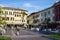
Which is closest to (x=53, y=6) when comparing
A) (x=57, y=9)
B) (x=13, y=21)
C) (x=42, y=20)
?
(x=57, y=9)

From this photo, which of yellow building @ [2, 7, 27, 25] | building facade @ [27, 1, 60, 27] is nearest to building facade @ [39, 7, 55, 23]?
building facade @ [27, 1, 60, 27]

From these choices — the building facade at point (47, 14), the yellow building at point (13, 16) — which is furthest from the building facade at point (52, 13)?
the yellow building at point (13, 16)

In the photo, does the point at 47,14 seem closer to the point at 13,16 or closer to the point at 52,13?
the point at 52,13

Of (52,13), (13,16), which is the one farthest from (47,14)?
(13,16)

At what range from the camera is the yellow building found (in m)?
95.3

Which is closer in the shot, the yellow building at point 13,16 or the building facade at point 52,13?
the building facade at point 52,13

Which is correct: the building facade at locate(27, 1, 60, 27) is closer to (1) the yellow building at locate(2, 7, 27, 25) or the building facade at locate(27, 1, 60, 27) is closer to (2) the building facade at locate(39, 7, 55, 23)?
(2) the building facade at locate(39, 7, 55, 23)

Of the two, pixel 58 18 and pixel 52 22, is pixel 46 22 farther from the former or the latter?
pixel 58 18

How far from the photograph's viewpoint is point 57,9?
72.3m

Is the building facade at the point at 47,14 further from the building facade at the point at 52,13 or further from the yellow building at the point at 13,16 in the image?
the yellow building at the point at 13,16

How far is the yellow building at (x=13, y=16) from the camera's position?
313 ft

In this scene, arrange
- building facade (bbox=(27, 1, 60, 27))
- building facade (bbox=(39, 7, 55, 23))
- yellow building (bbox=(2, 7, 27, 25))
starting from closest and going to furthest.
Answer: building facade (bbox=(27, 1, 60, 27))
building facade (bbox=(39, 7, 55, 23))
yellow building (bbox=(2, 7, 27, 25))

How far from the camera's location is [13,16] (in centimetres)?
9706

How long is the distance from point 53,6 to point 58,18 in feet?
23.8
